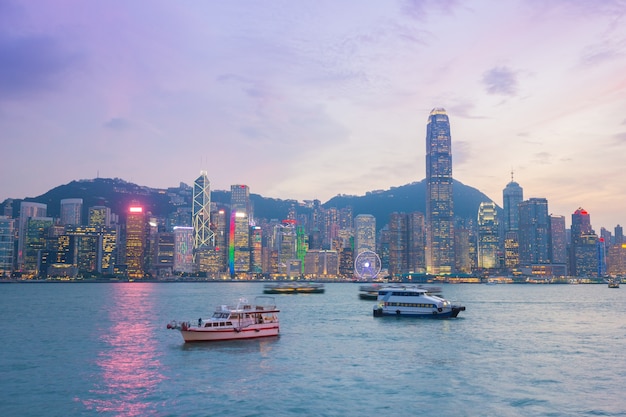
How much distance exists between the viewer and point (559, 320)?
104812mm

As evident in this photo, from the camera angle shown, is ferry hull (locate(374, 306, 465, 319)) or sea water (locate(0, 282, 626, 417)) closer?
sea water (locate(0, 282, 626, 417))

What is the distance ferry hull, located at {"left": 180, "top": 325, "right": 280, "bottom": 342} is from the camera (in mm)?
64875

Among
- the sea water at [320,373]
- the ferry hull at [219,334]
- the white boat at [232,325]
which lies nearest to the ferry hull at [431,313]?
the sea water at [320,373]

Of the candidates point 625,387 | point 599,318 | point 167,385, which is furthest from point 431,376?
point 599,318

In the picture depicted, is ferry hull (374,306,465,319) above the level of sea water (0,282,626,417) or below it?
above

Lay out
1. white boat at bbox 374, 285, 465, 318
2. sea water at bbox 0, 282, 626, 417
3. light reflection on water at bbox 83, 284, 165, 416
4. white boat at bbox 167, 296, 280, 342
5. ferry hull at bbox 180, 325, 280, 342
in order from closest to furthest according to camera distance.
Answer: sea water at bbox 0, 282, 626, 417 < light reflection on water at bbox 83, 284, 165, 416 < ferry hull at bbox 180, 325, 280, 342 < white boat at bbox 167, 296, 280, 342 < white boat at bbox 374, 285, 465, 318

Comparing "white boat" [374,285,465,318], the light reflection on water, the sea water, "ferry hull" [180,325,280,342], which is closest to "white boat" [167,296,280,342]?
"ferry hull" [180,325,280,342]

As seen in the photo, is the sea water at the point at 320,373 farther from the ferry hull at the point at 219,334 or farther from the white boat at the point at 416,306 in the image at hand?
the white boat at the point at 416,306

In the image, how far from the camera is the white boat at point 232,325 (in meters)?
65.1

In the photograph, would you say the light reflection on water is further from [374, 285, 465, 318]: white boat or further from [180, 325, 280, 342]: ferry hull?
[374, 285, 465, 318]: white boat

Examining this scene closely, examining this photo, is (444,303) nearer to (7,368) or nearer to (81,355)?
(81,355)

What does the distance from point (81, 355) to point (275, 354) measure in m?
20.4

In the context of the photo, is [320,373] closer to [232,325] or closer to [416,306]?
[232,325]

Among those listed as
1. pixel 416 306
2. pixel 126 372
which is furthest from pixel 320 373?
pixel 416 306
